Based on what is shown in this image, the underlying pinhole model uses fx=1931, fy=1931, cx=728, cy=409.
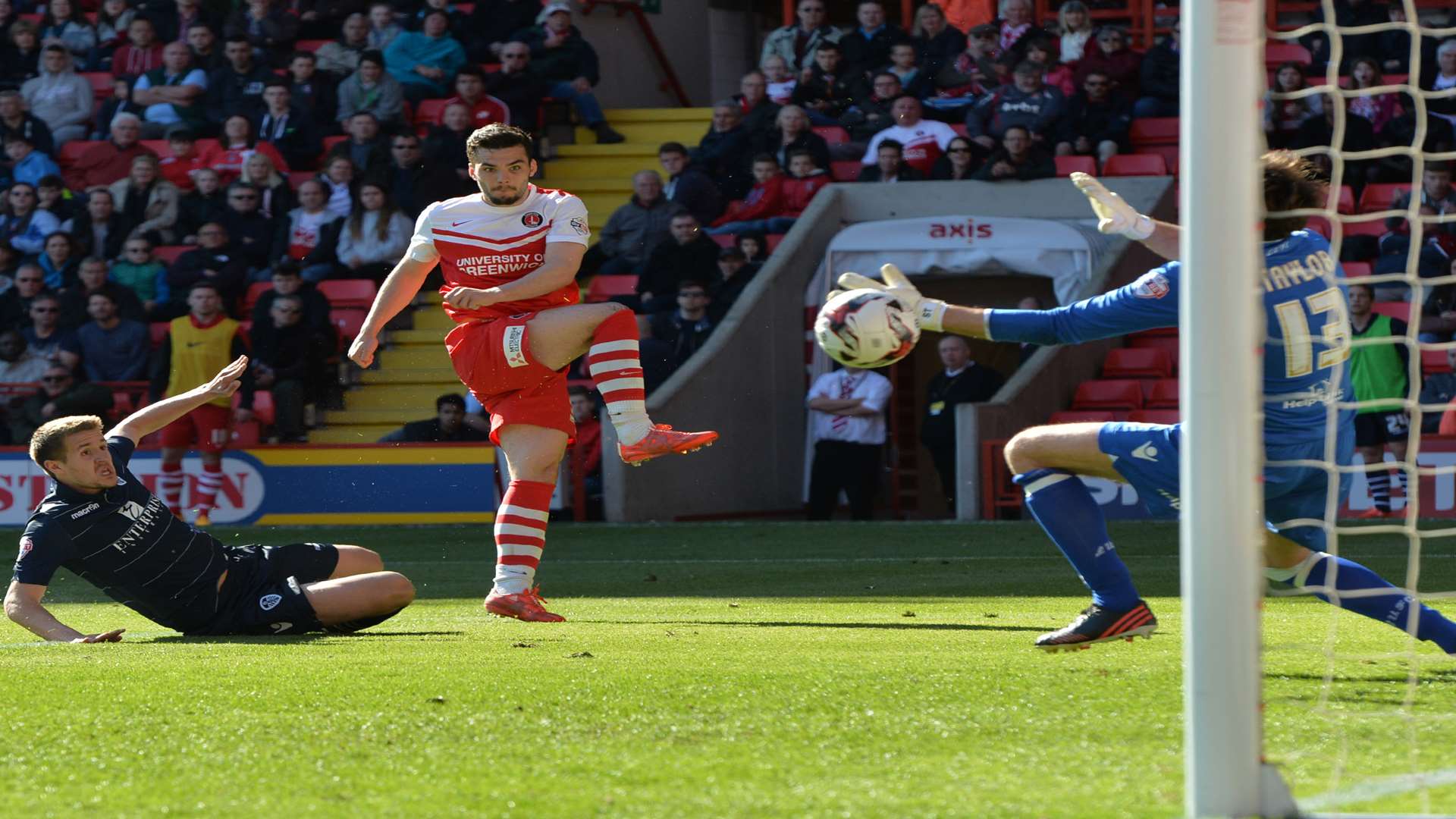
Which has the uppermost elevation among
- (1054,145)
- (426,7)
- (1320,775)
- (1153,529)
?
(426,7)

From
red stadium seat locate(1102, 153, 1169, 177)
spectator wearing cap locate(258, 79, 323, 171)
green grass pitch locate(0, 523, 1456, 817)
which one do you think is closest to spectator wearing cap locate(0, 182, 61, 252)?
spectator wearing cap locate(258, 79, 323, 171)

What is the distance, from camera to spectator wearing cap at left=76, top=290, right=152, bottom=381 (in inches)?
680

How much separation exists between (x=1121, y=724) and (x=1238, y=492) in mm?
1300

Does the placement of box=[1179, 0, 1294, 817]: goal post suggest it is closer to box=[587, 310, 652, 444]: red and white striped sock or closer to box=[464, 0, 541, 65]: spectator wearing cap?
box=[587, 310, 652, 444]: red and white striped sock

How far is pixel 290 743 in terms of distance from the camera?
449 cm

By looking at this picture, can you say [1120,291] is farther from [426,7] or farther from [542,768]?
[426,7]

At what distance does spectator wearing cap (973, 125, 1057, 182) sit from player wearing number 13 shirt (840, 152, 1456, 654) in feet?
35.7

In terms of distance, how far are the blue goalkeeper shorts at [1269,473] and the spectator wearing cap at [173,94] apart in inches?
631

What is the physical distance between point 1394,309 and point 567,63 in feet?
28.9

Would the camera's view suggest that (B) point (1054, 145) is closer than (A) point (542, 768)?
No

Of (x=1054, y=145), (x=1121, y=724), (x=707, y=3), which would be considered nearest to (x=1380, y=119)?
(x=1054, y=145)

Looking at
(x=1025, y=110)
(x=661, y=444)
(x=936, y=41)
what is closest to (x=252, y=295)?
(x=936, y=41)

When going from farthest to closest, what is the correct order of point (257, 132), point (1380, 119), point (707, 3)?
point (707, 3)
point (257, 132)
point (1380, 119)

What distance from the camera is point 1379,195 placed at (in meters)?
15.8
